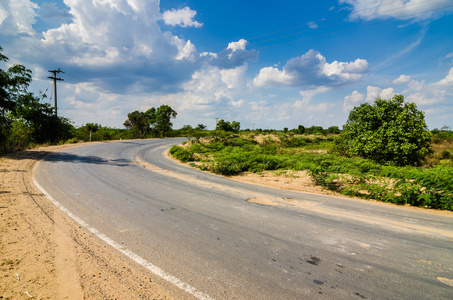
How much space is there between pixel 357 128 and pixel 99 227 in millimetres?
14909

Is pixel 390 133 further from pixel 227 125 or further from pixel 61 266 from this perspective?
pixel 227 125

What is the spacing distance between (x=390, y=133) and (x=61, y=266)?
1498 cm

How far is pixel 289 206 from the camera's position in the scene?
6.50m

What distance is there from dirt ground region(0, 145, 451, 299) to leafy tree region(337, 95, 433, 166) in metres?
13.9

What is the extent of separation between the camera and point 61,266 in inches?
127

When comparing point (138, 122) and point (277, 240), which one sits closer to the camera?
point (277, 240)

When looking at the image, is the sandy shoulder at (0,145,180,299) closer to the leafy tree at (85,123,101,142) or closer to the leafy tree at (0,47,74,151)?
the leafy tree at (0,47,74,151)

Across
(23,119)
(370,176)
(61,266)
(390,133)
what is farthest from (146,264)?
(23,119)

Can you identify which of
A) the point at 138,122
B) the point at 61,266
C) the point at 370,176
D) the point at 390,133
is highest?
the point at 138,122

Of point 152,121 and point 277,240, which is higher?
point 152,121

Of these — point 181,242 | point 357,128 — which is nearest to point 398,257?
point 181,242

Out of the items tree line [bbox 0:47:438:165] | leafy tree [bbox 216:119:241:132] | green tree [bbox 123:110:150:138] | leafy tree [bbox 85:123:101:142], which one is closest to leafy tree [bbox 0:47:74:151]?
tree line [bbox 0:47:438:165]

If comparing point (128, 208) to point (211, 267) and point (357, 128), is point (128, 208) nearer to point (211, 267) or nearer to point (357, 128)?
point (211, 267)

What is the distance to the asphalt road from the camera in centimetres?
294
